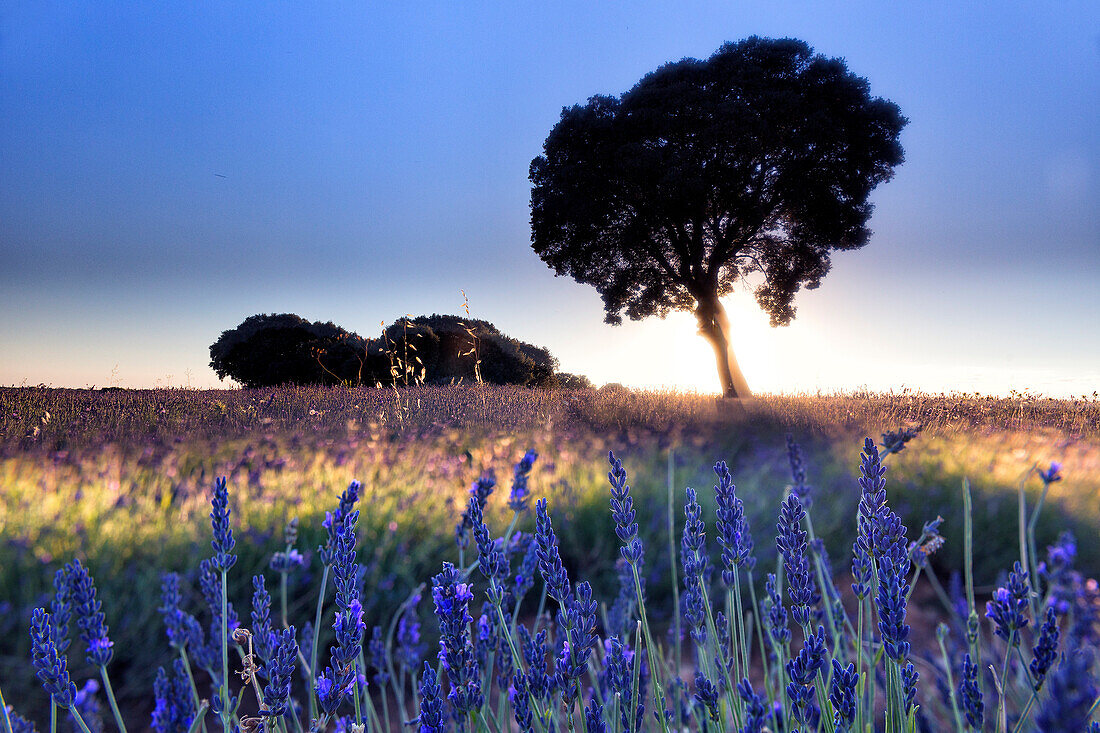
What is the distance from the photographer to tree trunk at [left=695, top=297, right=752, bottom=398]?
17484 mm

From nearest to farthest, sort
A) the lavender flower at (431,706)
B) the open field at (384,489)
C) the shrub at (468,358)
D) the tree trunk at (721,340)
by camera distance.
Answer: the lavender flower at (431,706)
the open field at (384,489)
the tree trunk at (721,340)
the shrub at (468,358)

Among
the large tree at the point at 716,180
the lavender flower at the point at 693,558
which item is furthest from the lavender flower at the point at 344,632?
the large tree at the point at 716,180

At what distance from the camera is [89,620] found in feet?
4.36

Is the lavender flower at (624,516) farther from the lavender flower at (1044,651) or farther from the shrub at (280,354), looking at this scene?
the shrub at (280,354)

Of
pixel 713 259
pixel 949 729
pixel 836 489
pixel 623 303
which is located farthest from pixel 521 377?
pixel 949 729

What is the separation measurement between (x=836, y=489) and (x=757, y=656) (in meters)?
1.67

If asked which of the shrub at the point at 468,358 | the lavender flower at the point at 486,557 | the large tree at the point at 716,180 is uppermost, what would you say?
the large tree at the point at 716,180

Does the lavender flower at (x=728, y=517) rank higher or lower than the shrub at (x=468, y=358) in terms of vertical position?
lower

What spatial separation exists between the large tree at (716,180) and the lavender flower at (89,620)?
48.4 ft

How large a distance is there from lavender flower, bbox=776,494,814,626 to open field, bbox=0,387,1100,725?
2218 mm

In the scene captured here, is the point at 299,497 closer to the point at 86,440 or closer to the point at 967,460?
the point at 86,440

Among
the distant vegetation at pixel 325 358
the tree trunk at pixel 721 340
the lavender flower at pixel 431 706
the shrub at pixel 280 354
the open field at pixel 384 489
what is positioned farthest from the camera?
the distant vegetation at pixel 325 358

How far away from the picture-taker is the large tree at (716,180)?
15602 mm

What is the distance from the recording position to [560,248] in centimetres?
1814
